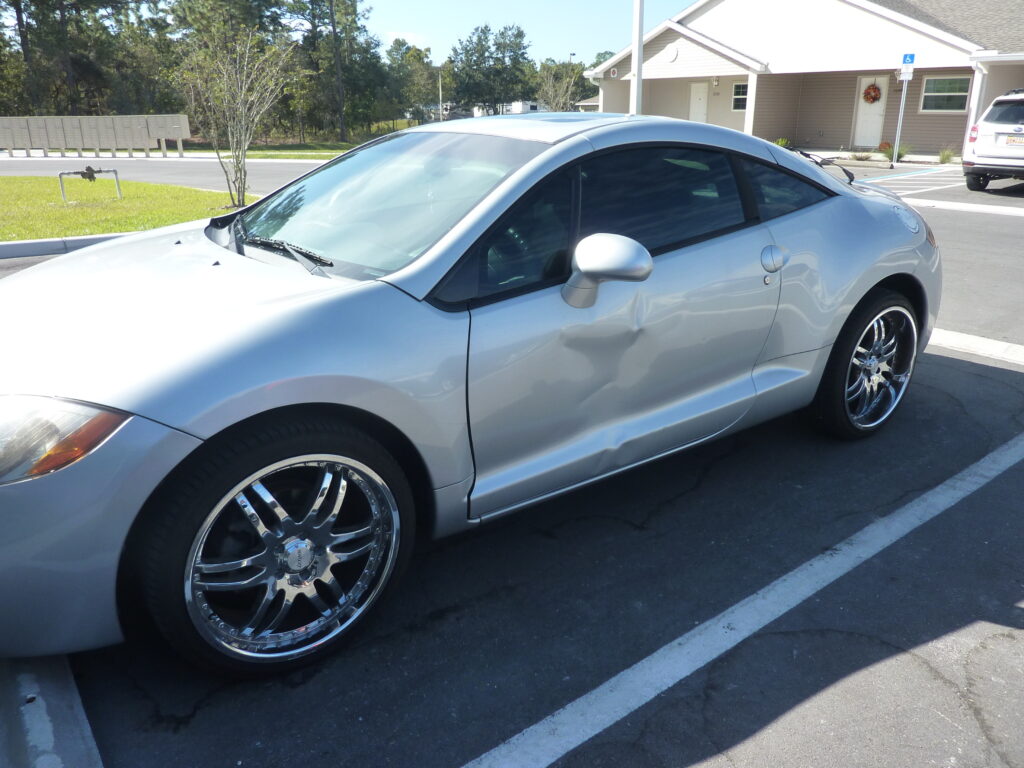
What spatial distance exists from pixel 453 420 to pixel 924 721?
5.20 ft

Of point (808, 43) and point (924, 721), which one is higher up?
point (808, 43)

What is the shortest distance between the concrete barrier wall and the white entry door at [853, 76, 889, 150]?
2394 centimetres

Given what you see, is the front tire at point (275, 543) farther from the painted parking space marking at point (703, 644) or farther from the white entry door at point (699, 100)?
the white entry door at point (699, 100)

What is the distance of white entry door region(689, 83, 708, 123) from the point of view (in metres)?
29.8

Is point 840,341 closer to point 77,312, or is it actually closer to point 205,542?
point 205,542

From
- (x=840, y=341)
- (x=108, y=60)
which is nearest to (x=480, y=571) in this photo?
(x=840, y=341)

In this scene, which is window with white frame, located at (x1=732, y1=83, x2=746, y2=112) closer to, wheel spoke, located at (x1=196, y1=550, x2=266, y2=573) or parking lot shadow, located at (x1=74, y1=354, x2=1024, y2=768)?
parking lot shadow, located at (x1=74, y1=354, x2=1024, y2=768)

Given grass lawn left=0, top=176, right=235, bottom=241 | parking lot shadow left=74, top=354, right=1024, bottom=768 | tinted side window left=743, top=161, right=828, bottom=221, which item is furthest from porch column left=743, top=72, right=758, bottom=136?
parking lot shadow left=74, top=354, right=1024, bottom=768

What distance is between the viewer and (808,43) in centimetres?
2508

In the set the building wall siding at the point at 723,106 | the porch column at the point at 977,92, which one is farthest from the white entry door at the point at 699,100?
the porch column at the point at 977,92

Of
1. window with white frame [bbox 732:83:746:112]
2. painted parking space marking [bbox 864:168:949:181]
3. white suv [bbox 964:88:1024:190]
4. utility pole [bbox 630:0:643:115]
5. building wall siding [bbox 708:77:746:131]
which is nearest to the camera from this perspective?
white suv [bbox 964:88:1024:190]

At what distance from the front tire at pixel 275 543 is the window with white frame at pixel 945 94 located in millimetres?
26683

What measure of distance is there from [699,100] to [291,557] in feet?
101

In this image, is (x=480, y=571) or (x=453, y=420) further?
(x=480, y=571)
